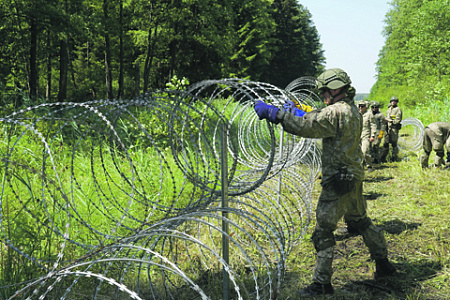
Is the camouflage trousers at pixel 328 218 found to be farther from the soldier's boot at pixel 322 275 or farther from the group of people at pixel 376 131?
the group of people at pixel 376 131

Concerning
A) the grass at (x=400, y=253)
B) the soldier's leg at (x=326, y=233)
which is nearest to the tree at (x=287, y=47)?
the grass at (x=400, y=253)

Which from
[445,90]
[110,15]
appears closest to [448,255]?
[445,90]

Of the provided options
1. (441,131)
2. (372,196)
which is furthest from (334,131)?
(441,131)

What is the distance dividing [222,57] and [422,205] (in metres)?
21.2

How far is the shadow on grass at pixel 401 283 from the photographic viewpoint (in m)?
3.62

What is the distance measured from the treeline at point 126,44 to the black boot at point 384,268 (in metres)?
9.34

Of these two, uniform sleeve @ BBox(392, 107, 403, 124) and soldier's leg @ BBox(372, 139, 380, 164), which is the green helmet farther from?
uniform sleeve @ BBox(392, 107, 403, 124)

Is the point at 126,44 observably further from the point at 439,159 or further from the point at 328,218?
the point at 328,218

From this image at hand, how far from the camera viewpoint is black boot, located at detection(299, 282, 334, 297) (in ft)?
11.7

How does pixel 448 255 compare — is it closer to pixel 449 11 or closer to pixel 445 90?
pixel 445 90

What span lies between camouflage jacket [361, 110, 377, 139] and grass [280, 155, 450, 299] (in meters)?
2.25

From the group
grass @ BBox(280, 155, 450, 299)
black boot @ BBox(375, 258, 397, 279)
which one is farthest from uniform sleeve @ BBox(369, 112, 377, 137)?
black boot @ BBox(375, 258, 397, 279)

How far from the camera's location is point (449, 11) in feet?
75.0

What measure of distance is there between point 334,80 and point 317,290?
80.0 inches
